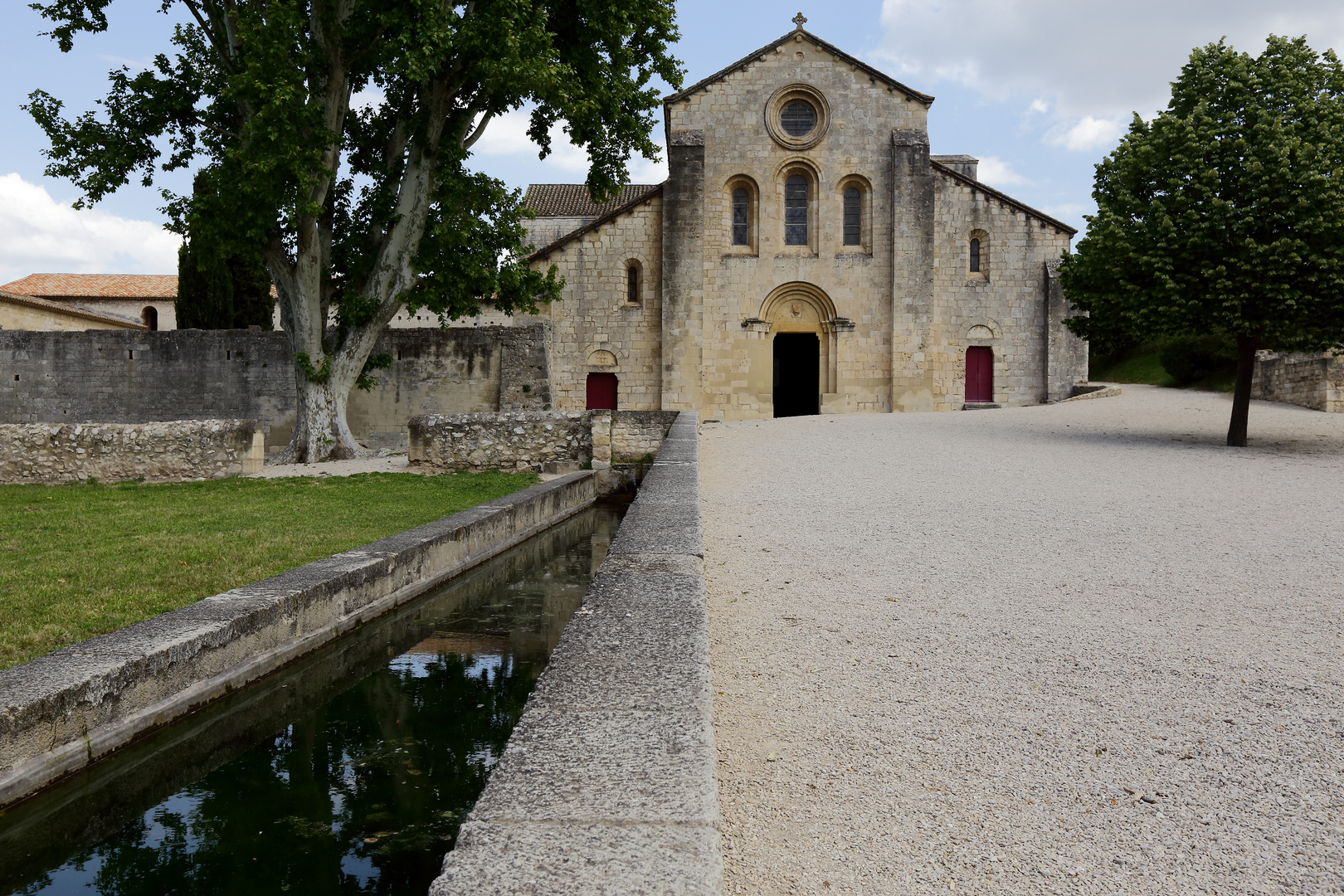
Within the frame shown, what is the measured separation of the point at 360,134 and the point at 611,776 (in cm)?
1765

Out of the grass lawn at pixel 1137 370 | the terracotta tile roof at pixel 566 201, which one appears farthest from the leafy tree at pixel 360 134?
the grass lawn at pixel 1137 370

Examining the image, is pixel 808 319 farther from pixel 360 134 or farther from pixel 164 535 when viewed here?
pixel 164 535

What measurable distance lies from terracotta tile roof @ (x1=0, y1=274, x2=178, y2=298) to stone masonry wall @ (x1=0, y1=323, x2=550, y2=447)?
25.2 m

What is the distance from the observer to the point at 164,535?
23.2 ft

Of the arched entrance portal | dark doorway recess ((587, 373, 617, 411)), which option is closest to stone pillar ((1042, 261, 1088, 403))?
the arched entrance portal

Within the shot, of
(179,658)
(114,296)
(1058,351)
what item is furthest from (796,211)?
(114,296)

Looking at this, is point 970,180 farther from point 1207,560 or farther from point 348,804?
point 348,804

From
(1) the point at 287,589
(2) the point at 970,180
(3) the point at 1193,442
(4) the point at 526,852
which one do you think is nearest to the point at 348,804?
(1) the point at 287,589

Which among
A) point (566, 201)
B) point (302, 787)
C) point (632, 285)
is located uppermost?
point (566, 201)

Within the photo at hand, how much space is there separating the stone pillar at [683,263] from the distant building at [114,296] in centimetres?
3017

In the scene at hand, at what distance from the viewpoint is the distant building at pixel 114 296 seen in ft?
138

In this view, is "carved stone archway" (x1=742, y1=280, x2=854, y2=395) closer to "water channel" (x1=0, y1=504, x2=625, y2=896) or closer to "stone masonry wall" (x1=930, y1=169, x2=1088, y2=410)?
"stone masonry wall" (x1=930, y1=169, x2=1088, y2=410)

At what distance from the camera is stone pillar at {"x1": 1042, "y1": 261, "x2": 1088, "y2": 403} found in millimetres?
24484

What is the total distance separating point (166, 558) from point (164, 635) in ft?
7.62
